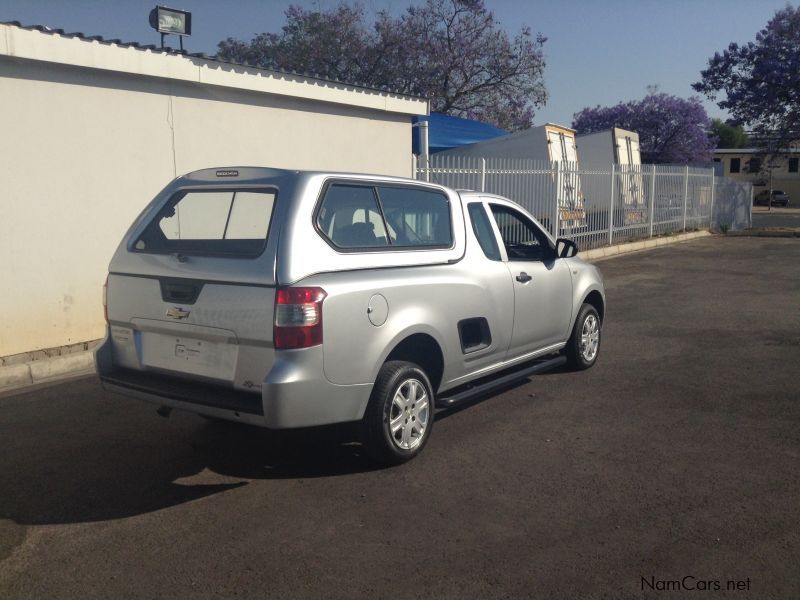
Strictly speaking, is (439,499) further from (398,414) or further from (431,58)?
(431,58)

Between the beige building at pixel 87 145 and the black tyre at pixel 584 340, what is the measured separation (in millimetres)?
5135

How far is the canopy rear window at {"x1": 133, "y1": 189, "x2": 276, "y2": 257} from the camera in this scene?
4613 mm

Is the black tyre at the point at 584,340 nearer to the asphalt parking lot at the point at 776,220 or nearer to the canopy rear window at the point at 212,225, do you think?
the canopy rear window at the point at 212,225

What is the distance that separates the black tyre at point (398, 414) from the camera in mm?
4543

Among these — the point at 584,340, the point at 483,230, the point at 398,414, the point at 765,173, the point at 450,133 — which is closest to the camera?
the point at 398,414

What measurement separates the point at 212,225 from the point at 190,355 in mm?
4154

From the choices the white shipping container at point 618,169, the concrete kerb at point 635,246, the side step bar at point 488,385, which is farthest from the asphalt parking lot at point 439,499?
the white shipping container at point 618,169

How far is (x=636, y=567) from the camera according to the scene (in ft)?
11.6

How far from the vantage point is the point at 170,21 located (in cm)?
1018

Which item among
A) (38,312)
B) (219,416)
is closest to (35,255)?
(38,312)

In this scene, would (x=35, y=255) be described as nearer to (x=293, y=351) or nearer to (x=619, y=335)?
(x=293, y=351)

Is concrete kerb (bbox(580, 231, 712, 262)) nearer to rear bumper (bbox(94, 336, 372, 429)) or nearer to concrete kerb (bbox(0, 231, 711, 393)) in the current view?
concrete kerb (bbox(0, 231, 711, 393))

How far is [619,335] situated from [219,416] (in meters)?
5.91

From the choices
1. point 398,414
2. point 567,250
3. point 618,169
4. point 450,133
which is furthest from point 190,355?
point 450,133
